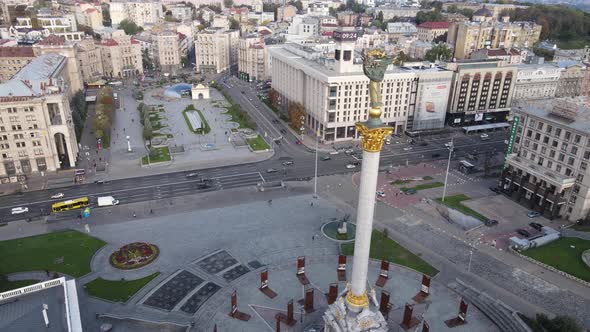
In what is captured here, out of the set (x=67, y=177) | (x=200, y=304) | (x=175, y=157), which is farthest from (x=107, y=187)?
(x=200, y=304)

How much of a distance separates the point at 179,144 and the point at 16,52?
92.3m

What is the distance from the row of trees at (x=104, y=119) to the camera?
134100 millimetres

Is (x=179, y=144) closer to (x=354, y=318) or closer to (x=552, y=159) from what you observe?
(x=354, y=318)

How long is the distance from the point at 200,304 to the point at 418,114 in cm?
10553

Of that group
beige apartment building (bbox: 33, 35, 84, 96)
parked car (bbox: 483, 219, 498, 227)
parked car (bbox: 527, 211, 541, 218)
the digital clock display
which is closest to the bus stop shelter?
the digital clock display

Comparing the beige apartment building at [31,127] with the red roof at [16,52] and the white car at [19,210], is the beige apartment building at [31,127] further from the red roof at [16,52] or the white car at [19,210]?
the red roof at [16,52]

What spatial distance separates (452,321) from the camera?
211 feet

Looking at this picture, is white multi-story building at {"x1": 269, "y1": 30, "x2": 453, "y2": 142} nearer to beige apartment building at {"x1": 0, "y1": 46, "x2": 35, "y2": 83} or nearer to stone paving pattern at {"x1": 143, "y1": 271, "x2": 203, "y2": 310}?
stone paving pattern at {"x1": 143, "y1": 271, "x2": 203, "y2": 310}

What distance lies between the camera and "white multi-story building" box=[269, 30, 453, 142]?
13462 cm

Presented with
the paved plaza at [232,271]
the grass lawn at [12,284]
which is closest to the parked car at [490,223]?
Answer: the paved plaza at [232,271]

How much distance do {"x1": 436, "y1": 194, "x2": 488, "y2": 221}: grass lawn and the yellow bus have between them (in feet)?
265

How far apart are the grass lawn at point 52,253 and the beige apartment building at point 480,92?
125 meters

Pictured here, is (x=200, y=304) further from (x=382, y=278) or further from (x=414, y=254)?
(x=414, y=254)

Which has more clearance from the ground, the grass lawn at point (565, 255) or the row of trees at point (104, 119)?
the row of trees at point (104, 119)
